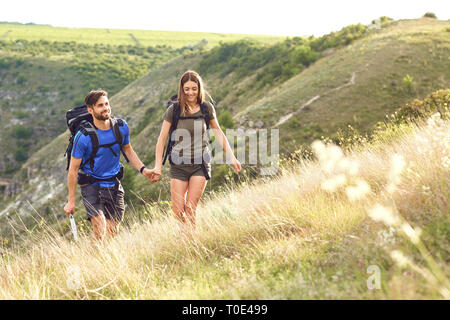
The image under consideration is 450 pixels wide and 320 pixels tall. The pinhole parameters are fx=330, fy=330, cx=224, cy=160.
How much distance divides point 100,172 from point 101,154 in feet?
0.78

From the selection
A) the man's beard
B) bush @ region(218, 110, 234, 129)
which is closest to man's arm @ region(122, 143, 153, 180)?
the man's beard

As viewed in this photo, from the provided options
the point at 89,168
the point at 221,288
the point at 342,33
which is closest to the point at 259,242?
the point at 221,288

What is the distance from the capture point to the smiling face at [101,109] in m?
3.93

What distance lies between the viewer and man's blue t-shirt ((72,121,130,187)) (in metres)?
3.85

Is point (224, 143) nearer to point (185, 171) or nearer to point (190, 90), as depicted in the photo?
point (185, 171)

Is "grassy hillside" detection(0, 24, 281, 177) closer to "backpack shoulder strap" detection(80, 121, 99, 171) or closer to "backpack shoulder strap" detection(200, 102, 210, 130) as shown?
"backpack shoulder strap" detection(200, 102, 210, 130)

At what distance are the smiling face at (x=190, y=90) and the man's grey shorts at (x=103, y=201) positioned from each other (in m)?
1.39

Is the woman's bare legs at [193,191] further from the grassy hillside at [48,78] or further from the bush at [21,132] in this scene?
the bush at [21,132]

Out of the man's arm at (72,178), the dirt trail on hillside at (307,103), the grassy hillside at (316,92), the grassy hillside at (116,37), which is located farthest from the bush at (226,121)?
the grassy hillside at (116,37)

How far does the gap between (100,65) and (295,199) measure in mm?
98292

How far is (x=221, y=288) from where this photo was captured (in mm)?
2439
